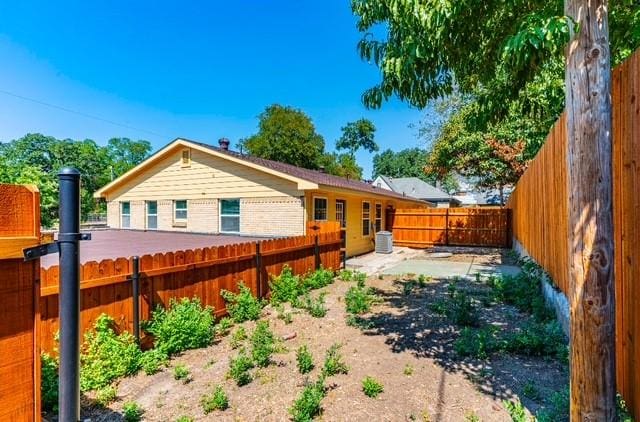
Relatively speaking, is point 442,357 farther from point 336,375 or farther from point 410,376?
point 336,375

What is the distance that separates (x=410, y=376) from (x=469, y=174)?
687 inches

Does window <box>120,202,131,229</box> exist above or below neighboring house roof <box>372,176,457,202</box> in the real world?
below

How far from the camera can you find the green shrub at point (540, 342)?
3918 mm

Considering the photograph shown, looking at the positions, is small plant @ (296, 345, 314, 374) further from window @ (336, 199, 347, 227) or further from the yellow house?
window @ (336, 199, 347, 227)

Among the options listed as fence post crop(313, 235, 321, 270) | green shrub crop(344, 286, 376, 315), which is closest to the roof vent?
fence post crop(313, 235, 321, 270)

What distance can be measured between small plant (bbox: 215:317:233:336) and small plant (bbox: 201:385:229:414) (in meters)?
1.90

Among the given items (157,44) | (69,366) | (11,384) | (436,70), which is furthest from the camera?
(157,44)

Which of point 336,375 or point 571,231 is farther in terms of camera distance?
point 336,375

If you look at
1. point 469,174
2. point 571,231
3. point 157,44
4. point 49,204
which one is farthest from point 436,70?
point 157,44

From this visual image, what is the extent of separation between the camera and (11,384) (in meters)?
1.12

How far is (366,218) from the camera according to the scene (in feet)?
50.8

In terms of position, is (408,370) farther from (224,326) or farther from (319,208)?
(319,208)

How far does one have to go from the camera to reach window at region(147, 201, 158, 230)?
49.7ft

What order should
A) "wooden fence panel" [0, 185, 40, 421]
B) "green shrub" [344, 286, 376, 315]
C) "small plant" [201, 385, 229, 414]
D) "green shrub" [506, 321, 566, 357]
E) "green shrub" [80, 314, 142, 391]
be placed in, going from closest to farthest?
"wooden fence panel" [0, 185, 40, 421] → "small plant" [201, 385, 229, 414] → "green shrub" [80, 314, 142, 391] → "green shrub" [506, 321, 566, 357] → "green shrub" [344, 286, 376, 315]
